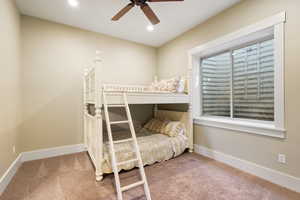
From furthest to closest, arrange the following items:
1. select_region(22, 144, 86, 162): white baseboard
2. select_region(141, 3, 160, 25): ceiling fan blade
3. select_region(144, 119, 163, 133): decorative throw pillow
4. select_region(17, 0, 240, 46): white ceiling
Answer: select_region(144, 119, 163, 133): decorative throw pillow < select_region(22, 144, 86, 162): white baseboard < select_region(17, 0, 240, 46): white ceiling < select_region(141, 3, 160, 25): ceiling fan blade

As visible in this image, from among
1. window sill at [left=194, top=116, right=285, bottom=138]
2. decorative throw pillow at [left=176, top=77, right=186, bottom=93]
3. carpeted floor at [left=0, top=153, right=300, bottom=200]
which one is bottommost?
carpeted floor at [left=0, top=153, right=300, bottom=200]

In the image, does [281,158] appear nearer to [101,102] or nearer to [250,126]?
[250,126]

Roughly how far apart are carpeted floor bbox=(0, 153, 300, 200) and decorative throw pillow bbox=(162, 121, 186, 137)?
0.65 m

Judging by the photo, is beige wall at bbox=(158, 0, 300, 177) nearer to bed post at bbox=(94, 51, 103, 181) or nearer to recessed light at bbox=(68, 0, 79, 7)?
bed post at bbox=(94, 51, 103, 181)

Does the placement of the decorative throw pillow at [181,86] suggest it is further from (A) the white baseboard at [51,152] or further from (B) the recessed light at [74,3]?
(A) the white baseboard at [51,152]

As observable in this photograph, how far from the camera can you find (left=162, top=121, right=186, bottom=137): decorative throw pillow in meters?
3.09

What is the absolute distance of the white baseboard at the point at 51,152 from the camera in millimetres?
2716

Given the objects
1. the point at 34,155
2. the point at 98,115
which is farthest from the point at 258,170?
the point at 34,155

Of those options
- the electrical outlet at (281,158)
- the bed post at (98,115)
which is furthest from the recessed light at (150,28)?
the electrical outlet at (281,158)

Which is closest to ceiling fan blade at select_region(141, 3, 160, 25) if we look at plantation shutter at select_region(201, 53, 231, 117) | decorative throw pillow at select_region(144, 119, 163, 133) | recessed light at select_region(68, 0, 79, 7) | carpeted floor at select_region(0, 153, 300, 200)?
recessed light at select_region(68, 0, 79, 7)

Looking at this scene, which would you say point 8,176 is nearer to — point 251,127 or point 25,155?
point 25,155

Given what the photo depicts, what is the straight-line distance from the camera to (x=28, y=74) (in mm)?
2762

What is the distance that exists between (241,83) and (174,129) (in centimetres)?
158

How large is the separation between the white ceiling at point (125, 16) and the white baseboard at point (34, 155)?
8.71 feet
